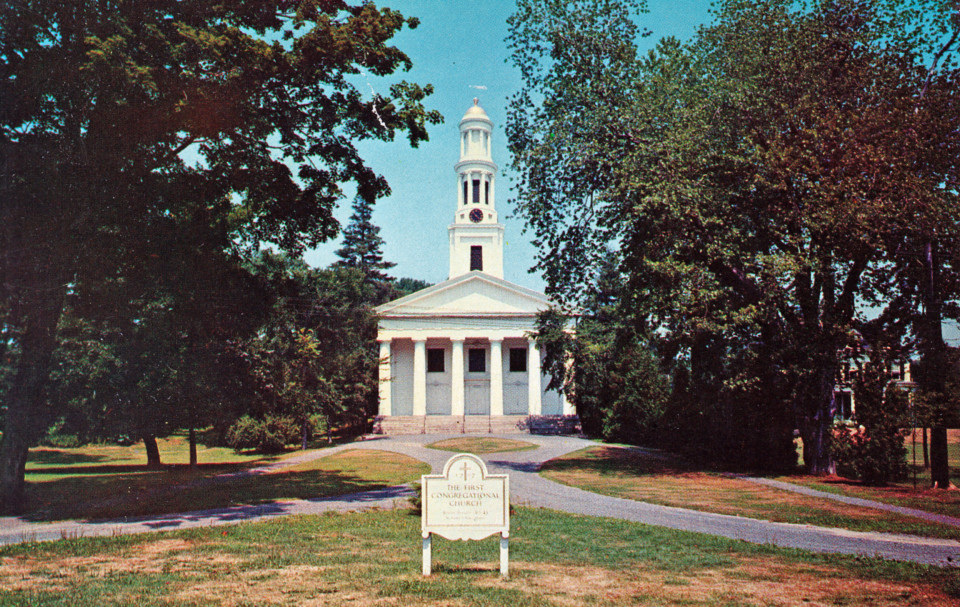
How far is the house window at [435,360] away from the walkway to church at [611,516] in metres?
35.7

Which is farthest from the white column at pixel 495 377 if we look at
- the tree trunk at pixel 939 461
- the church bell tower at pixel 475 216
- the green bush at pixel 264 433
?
the tree trunk at pixel 939 461

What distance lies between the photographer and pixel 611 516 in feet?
42.2

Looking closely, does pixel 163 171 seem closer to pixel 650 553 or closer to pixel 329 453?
pixel 650 553

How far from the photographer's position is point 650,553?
8.88 m

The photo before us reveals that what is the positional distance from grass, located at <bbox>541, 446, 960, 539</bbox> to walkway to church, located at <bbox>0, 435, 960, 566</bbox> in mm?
611

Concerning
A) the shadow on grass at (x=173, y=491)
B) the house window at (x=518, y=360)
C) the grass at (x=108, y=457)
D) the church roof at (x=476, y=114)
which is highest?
the church roof at (x=476, y=114)

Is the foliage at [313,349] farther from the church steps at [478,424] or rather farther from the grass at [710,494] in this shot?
the grass at [710,494]

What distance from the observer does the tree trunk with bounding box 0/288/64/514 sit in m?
14.7

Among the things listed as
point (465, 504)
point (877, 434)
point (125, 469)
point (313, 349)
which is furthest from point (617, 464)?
point (465, 504)

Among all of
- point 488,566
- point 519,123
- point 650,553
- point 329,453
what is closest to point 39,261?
point 488,566

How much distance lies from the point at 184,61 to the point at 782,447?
20843 mm

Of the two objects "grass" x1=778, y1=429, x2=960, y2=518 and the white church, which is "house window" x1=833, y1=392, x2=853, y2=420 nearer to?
"grass" x1=778, y1=429, x2=960, y2=518

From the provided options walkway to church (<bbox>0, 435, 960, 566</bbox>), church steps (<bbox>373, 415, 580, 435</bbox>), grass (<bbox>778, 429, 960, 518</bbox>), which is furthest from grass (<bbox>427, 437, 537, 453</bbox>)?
grass (<bbox>778, 429, 960, 518</bbox>)

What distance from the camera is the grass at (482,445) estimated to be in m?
32.8
